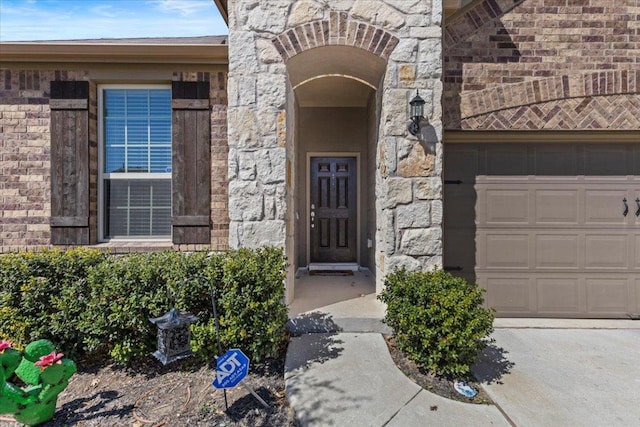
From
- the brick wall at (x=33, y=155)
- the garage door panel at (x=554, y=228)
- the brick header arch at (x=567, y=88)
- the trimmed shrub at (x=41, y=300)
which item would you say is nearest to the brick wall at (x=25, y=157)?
the brick wall at (x=33, y=155)

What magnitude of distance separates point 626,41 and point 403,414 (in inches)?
176

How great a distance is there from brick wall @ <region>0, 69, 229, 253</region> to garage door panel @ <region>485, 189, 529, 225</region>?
3077mm

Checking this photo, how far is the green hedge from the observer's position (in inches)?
96.5

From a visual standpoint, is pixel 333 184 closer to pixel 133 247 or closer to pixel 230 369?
pixel 133 247

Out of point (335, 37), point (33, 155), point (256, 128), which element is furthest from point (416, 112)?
point (33, 155)

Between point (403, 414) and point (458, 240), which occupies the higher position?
point (458, 240)

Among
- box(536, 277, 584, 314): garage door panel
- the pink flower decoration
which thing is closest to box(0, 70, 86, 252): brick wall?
the pink flower decoration

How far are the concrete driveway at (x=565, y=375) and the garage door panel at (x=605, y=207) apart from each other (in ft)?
3.90

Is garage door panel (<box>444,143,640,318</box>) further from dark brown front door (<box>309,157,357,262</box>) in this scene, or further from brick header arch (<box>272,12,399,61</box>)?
dark brown front door (<box>309,157,357,262</box>)

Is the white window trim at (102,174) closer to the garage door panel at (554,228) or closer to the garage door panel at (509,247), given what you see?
the garage door panel at (554,228)

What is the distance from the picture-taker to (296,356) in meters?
2.63

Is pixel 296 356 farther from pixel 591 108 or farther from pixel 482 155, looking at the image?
pixel 591 108

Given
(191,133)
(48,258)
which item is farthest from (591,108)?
(48,258)

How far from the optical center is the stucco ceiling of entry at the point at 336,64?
3.25 meters
